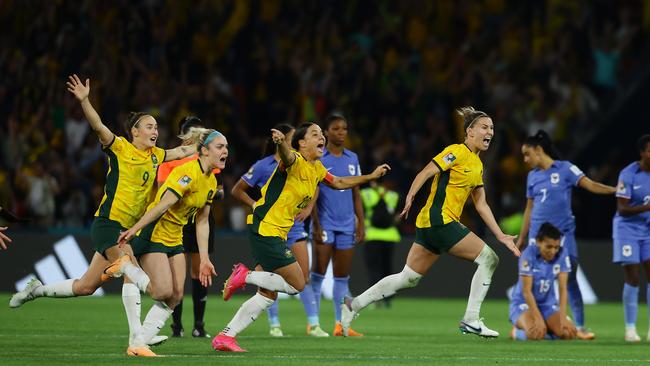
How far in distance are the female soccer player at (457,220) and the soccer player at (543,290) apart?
171 cm

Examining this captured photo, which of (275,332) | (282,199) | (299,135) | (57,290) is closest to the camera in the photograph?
(282,199)

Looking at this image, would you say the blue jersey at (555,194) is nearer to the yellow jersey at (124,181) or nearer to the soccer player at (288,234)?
the soccer player at (288,234)

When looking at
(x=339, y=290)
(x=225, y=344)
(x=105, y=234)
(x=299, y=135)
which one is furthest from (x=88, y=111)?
(x=339, y=290)

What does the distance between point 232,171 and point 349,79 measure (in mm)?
3066

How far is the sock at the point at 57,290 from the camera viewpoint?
12.9 m

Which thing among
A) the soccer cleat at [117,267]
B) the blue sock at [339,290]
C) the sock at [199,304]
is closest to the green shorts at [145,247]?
the soccer cleat at [117,267]

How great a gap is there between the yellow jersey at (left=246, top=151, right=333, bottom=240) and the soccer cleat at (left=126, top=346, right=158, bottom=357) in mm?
1545

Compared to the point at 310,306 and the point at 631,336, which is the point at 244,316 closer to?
the point at 310,306

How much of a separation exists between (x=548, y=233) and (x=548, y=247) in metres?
0.16

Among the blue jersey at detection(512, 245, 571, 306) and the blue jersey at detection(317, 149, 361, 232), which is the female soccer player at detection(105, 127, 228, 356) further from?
the blue jersey at detection(512, 245, 571, 306)

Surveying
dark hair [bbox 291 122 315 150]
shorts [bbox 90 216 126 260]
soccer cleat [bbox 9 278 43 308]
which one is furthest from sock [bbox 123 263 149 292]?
dark hair [bbox 291 122 315 150]

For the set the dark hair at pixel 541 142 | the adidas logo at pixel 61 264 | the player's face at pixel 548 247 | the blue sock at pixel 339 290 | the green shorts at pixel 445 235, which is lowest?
the blue sock at pixel 339 290

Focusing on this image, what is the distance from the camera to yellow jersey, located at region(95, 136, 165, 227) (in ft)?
40.2

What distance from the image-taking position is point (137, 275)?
11.6 meters
